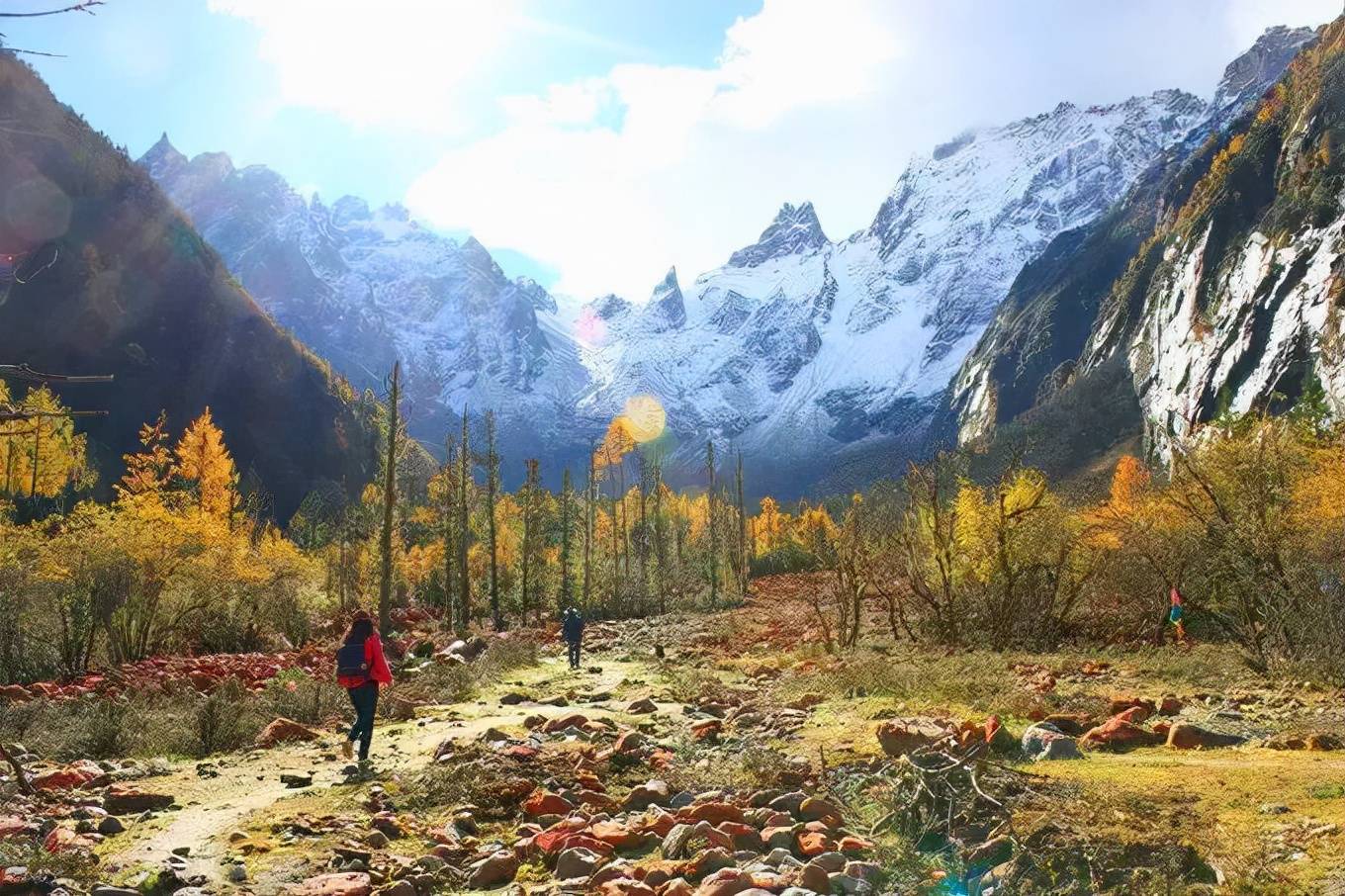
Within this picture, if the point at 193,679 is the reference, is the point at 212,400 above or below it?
above

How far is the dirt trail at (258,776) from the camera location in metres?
6.97

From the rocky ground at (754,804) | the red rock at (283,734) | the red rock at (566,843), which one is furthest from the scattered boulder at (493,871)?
the red rock at (283,734)

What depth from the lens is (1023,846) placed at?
5.60 m

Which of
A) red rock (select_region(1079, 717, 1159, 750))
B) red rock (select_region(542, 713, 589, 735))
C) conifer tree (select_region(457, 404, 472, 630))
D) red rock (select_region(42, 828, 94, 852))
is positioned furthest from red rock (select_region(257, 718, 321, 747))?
conifer tree (select_region(457, 404, 472, 630))

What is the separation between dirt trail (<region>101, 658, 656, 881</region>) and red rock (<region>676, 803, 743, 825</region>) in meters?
3.43

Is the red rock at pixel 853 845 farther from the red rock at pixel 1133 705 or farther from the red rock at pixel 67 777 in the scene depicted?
the red rock at pixel 67 777

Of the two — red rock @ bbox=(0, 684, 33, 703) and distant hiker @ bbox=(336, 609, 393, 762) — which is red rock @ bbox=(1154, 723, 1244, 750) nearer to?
distant hiker @ bbox=(336, 609, 393, 762)

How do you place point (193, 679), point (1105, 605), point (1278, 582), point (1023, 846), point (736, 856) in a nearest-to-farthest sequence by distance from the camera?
1. point (1023, 846)
2. point (736, 856)
3. point (1278, 582)
4. point (193, 679)
5. point (1105, 605)

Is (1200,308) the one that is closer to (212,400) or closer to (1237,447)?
(1237,447)

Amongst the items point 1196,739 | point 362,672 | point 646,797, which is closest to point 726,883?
point 646,797

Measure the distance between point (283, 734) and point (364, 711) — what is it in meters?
2.46

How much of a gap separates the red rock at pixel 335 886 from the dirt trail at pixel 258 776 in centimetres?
85

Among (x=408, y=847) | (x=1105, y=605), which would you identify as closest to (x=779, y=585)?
(x=1105, y=605)

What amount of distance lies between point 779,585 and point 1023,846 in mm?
57554
